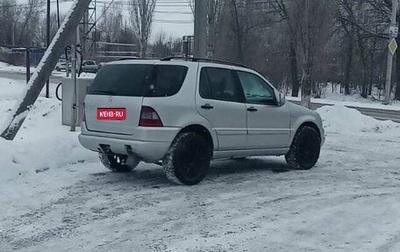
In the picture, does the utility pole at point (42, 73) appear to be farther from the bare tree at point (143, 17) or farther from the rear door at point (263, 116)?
the bare tree at point (143, 17)

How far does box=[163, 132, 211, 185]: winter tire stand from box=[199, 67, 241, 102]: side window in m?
0.68

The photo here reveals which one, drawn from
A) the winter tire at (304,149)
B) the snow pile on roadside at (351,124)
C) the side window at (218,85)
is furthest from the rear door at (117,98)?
the snow pile on roadside at (351,124)

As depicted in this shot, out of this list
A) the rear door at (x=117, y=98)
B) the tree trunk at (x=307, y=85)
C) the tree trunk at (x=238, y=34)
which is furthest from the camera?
the tree trunk at (x=238, y=34)

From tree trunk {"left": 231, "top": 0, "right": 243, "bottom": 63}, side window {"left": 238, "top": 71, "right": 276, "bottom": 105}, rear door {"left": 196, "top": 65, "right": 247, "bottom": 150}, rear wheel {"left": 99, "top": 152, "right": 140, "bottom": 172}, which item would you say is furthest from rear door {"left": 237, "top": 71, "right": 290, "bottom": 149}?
tree trunk {"left": 231, "top": 0, "right": 243, "bottom": 63}

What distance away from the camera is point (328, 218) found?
648cm

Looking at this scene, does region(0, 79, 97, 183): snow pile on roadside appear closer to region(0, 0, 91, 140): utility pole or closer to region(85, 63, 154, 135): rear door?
region(0, 0, 91, 140): utility pole

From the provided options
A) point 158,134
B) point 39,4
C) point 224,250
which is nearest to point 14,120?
point 158,134

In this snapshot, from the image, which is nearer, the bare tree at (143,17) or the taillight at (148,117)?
the taillight at (148,117)

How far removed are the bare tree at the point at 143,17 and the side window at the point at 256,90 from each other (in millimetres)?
45919

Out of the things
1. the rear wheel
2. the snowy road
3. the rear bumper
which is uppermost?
the rear bumper

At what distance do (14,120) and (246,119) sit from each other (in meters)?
3.83

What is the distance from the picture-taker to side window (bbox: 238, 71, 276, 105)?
29.2ft

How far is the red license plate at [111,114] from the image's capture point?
7.73 m

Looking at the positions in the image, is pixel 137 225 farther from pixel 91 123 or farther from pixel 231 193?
pixel 91 123
